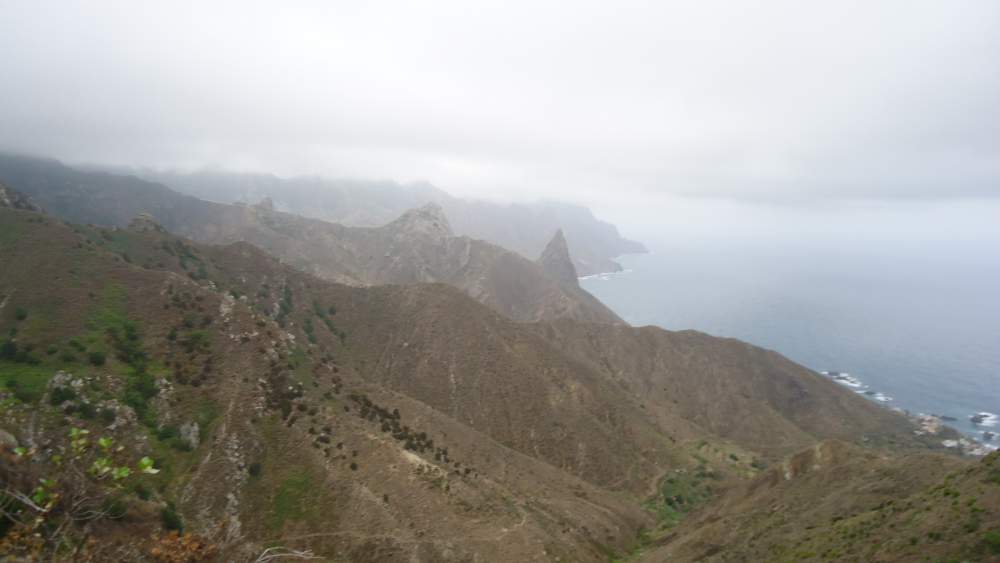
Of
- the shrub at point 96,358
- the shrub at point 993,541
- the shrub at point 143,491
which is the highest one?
the shrub at point 993,541

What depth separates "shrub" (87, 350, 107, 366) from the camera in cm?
4759

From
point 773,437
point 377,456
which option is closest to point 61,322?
point 377,456

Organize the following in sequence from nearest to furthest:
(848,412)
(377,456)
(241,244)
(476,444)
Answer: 1. (377,456)
2. (476,444)
3. (241,244)
4. (848,412)

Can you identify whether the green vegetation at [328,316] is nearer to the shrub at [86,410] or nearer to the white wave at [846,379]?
the shrub at [86,410]

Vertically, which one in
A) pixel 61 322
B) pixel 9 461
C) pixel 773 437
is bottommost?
pixel 773 437

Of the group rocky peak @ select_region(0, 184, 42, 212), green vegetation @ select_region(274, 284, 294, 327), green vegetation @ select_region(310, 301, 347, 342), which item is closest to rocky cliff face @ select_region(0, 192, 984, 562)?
green vegetation @ select_region(274, 284, 294, 327)

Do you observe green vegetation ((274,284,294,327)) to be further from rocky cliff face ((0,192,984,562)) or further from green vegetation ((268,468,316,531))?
green vegetation ((268,468,316,531))

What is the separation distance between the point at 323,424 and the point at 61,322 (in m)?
29.6

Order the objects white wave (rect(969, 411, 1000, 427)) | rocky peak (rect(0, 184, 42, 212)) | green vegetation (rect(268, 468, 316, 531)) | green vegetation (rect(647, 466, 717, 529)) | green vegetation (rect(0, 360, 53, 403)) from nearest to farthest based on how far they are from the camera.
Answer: green vegetation (rect(0, 360, 53, 403)) → green vegetation (rect(268, 468, 316, 531)) → green vegetation (rect(647, 466, 717, 529)) → rocky peak (rect(0, 184, 42, 212)) → white wave (rect(969, 411, 1000, 427))

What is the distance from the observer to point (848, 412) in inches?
4830

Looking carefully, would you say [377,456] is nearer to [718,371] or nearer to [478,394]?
[478,394]

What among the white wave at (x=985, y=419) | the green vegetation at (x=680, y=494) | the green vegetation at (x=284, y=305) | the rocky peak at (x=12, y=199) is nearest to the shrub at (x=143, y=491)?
the green vegetation at (x=284, y=305)

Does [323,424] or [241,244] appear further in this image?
[241,244]

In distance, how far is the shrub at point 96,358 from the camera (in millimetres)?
47594
